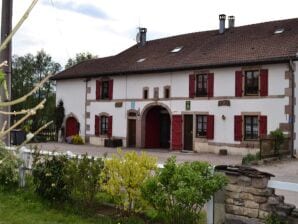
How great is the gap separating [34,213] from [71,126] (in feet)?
82.7

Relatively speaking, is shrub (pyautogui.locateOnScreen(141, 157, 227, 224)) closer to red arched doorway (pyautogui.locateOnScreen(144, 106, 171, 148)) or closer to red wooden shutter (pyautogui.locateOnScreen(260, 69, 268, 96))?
red wooden shutter (pyautogui.locateOnScreen(260, 69, 268, 96))

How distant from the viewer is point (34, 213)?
7.64 metres

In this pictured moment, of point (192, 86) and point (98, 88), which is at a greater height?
point (98, 88)

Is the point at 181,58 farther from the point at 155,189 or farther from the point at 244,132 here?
the point at 155,189

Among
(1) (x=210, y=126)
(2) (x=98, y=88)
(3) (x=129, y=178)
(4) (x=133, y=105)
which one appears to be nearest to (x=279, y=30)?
(1) (x=210, y=126)

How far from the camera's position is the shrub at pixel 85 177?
7.46 m

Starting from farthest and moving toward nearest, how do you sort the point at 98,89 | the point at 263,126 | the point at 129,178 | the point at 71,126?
the point at 71,126 < the point at 98,89 < the point at 263,126 < the point at 129,178

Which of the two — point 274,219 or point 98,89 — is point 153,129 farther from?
point 274,219

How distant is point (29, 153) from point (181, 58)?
18126 millimetres

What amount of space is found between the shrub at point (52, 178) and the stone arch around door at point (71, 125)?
77.2 ft

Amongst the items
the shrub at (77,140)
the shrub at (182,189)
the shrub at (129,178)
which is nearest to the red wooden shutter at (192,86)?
the shrub at (77,140)

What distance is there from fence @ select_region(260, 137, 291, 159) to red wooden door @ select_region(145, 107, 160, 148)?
9444 mm

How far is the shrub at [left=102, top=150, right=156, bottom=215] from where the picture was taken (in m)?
6.84

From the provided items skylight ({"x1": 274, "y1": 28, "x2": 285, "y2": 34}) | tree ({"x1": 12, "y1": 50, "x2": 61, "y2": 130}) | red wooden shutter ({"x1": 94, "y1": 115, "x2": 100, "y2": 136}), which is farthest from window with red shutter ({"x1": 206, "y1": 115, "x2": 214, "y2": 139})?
tree ({"x1": 12, "y1": 50, "x2": 61, "y2": 130})
